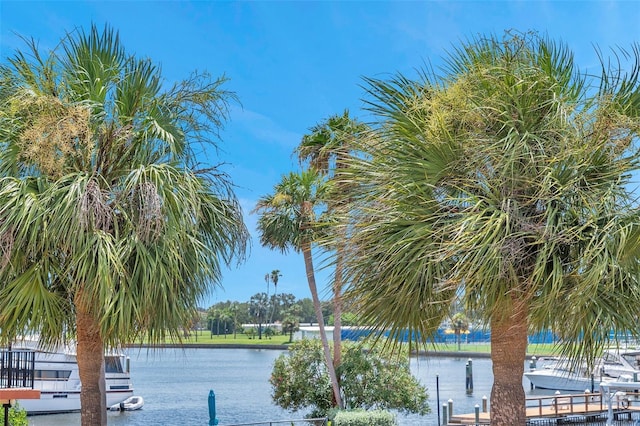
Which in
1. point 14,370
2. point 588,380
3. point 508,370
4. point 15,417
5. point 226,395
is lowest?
point 226,395

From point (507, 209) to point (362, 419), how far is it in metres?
12.1

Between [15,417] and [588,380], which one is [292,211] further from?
[588,380]

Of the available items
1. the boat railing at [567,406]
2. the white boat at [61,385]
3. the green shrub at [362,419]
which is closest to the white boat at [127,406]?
the white boat at [61,385]

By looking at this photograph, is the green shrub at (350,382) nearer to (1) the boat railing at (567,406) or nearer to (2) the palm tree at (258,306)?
(1) the boat railing at (567,406)

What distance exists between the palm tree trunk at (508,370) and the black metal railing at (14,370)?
9.24 meters

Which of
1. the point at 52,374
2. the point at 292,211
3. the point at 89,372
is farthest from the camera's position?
the point at 52,374

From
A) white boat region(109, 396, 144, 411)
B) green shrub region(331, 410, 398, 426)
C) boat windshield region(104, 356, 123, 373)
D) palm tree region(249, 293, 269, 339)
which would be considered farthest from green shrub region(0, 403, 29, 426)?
palm tree region(249, 293, 269, 339)

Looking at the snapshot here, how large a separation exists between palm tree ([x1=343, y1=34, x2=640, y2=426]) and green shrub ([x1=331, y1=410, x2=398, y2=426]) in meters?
9.96

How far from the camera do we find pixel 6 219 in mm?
10234

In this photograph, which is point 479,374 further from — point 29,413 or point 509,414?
point 509,414

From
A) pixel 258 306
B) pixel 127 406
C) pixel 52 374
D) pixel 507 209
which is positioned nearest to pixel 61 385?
pixel 52 374

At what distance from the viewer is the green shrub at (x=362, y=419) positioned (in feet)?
63.2

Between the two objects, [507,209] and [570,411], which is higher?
[507,209]

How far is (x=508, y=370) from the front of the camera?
9625 millimetres
